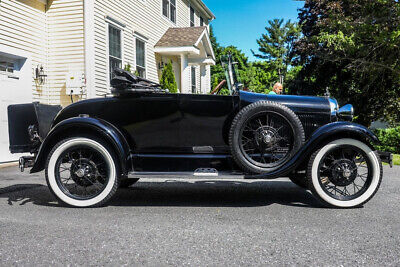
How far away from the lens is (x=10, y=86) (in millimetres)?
7625

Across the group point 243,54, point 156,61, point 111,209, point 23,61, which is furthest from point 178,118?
point 243,54

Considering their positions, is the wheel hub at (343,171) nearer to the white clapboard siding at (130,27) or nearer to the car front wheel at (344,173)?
the car front wheel at (344,173)

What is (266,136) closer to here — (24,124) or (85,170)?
(85,170)

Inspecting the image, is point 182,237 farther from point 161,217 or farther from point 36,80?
point 36,80

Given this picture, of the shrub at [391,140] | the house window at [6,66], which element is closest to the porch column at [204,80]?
the shrub at [391,140]

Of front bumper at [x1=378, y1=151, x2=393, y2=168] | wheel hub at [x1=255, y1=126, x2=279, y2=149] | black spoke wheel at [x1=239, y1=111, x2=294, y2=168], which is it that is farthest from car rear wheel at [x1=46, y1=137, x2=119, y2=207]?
front bumper at [x1=378, y1=151, x2=393, y2=168]

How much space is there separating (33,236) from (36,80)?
6954 millimetres

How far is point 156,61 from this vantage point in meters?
13.2

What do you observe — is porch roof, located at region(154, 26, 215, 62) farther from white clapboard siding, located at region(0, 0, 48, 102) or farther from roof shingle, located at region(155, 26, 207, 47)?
white clapboard siding, located at region(0, 0, 48, 102)

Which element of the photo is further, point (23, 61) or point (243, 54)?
point (243, 54)

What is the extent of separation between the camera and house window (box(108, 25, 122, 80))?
9779 millimetres

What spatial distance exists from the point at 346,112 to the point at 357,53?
10.5 metres

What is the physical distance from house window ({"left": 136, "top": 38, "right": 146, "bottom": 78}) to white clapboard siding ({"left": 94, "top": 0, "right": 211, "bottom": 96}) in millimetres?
262

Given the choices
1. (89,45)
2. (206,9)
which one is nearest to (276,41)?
(206,9)
